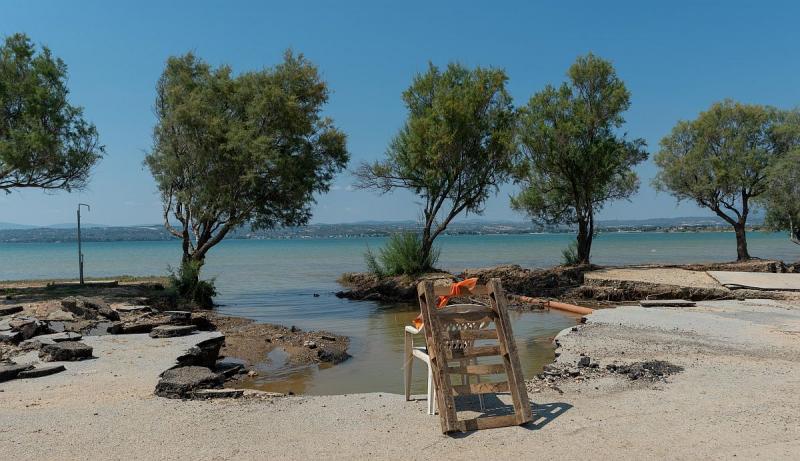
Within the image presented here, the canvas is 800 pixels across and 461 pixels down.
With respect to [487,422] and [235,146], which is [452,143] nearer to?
[235,146]

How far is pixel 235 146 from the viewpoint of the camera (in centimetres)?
1669

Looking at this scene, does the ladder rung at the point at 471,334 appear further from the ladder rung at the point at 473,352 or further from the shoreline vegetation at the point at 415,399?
the shoreline vegetation at the point at 415,399

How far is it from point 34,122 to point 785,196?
24.6 meters

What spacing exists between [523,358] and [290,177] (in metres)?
10.4

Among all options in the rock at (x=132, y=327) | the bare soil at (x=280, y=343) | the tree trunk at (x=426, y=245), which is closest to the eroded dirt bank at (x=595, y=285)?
the tree trunk at (x=426, y=245)

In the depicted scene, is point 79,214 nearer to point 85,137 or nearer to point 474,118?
point 85,137

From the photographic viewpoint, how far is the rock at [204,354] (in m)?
8.14

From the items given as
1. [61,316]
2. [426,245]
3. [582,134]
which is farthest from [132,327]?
[582,134]

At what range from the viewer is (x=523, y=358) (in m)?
9.23

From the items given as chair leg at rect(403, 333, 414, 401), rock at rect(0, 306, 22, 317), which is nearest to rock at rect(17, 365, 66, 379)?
chair leg at rect(403, 333, 414, 401)

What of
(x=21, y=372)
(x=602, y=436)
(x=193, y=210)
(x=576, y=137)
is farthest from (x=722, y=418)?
(x=576, y=137)

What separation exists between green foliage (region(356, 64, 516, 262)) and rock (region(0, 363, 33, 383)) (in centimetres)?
1543

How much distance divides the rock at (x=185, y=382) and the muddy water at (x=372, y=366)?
3.35 feet

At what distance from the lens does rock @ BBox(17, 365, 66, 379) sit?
712 centimetres
